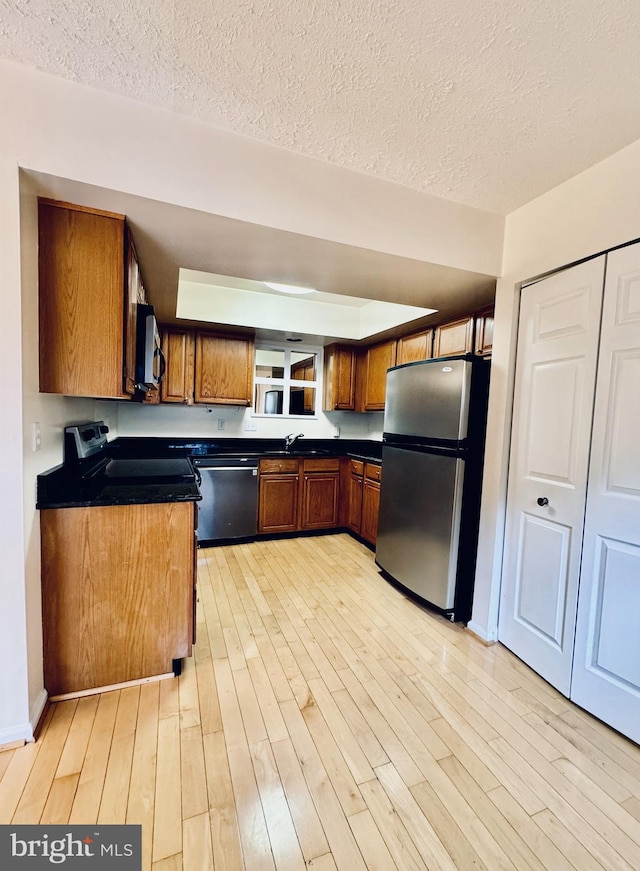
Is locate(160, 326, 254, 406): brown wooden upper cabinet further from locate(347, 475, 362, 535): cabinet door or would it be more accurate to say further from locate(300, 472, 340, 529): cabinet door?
locate(347, 475, 362, 535): cabinet door

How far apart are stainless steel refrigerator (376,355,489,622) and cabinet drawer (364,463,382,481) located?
69cm

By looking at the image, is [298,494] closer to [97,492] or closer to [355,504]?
[355,504]

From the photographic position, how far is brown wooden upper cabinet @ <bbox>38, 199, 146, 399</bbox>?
4.90ft

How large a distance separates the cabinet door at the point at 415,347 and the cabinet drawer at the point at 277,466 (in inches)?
57.9

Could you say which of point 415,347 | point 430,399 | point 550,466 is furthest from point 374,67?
point 415,347

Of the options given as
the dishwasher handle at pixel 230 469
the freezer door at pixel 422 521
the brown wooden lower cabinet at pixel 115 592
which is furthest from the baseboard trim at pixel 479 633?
the dishwasher handle at pixel 230 469

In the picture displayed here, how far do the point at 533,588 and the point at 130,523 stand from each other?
2.06 m

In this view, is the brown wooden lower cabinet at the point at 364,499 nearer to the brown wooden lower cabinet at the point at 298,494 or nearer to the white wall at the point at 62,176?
the brown wooden lower cabinet at the point at 298,494

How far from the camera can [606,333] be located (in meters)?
1.61

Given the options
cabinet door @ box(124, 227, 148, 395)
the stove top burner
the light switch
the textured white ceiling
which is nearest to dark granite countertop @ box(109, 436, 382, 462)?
the stove top burner

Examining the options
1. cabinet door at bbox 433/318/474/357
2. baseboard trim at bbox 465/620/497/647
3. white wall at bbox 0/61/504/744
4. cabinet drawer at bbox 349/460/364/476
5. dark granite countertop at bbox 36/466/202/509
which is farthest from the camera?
cabinet drawer at bbox 349/460/364/476

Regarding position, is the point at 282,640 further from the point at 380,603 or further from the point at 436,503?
the point at 436,503

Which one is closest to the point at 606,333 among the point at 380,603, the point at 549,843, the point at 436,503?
the point at 436,503

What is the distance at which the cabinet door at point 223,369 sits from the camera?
3637 mm
